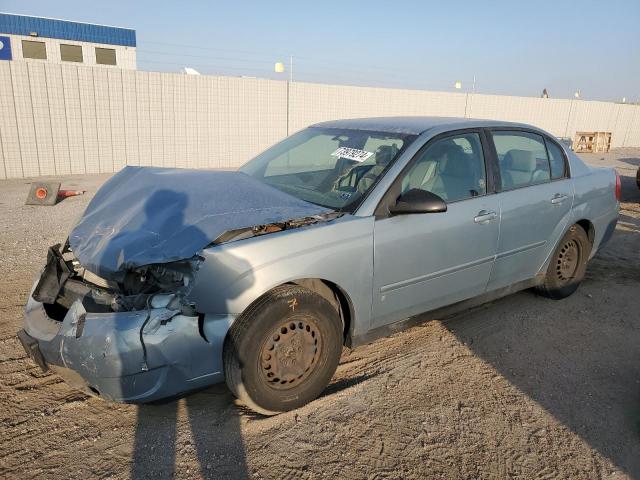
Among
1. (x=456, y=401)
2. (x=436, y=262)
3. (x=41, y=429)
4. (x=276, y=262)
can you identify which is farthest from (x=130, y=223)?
(x=456, y=401)

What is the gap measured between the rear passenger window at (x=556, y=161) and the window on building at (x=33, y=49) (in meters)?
28.7

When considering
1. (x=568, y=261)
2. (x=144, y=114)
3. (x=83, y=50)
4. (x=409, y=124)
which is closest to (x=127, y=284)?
(x=409, y=124)

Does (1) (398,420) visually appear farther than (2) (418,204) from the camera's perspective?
No

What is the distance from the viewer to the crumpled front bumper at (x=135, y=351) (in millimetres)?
2369

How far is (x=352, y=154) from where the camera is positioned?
3.53 m

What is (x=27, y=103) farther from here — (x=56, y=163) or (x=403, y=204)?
(x=403, y=204)

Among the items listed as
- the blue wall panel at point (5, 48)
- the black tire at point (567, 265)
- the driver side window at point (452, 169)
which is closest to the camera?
the driver side window at point (452, 169)

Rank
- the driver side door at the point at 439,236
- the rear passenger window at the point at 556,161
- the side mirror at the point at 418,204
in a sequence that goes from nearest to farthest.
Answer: the side mirror at the point at 418,204 < the driver side door at the point at 439,236 < the rear passenger window at the point at 556,161

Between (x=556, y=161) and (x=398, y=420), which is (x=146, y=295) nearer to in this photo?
(x=398, y=420)

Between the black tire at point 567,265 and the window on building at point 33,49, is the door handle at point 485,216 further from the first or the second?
the window on building at point 33,49

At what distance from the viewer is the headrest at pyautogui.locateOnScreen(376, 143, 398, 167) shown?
3.28m

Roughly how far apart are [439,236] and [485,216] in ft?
1.66

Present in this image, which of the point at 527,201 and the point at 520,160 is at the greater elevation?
the point at 520,160

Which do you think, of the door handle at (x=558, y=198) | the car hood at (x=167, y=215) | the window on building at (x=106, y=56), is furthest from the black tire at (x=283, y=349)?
the window on building at (x=106, y=56)
